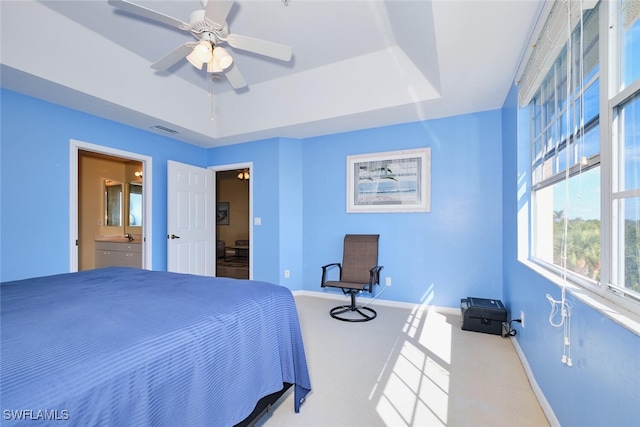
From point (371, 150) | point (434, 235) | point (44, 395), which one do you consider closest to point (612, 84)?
point (44, 395)

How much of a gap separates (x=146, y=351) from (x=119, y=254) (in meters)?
4.77

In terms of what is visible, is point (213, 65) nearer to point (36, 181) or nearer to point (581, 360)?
point (36, 181)

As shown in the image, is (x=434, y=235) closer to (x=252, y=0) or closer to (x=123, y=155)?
(x=252, y=0)

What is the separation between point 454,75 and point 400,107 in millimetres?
709

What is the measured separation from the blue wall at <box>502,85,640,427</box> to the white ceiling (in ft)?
3.21

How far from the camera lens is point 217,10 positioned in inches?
69.2

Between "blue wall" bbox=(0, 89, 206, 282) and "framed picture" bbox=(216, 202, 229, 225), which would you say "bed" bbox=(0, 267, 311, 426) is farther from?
"framed picture" bbox=(216, 202, 229, 225)

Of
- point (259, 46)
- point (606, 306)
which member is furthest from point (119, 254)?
point (606, 306)

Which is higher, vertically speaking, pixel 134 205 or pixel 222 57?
pixel 222 57

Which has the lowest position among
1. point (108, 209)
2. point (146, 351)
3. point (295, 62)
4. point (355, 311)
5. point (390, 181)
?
point (355, 311)

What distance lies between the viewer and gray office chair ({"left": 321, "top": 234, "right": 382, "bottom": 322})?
3.25 meters

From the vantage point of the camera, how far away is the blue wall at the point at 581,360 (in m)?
0.88

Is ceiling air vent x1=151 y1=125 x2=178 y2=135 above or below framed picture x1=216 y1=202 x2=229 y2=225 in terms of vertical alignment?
above

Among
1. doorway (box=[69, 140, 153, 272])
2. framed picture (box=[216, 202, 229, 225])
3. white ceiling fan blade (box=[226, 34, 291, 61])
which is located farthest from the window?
framed picture (box=[216, 202, 229, 225])
